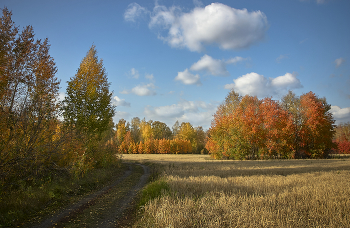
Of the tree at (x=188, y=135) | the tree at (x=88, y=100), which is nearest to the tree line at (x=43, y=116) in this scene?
the tree at (x=88, y=100)

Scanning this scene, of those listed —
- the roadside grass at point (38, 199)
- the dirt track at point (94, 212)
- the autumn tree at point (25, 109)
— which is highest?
the autumn tree at point (25, 109)

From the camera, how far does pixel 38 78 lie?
13203 mm

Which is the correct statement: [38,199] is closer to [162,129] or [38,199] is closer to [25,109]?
[25,109]

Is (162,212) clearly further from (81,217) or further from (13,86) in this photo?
(13,86)

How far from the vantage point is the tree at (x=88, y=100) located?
1762 cm

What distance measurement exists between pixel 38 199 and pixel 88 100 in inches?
466

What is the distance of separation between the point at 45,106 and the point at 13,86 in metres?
4.86

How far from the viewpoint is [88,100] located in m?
18.1

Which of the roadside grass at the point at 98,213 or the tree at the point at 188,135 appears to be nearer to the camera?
the roadside grass at the point at 98,213

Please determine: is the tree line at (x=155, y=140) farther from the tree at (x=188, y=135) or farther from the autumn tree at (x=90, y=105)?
the autumn tree at (x=90, y=105)

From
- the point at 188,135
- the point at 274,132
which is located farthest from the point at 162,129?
the point at 274,132

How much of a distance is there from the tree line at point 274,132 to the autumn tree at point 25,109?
29.8 metres

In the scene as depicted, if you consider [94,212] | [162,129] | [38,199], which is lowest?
[94,212]

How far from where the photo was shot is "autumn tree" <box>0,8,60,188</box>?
7.30m
